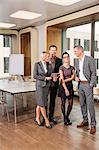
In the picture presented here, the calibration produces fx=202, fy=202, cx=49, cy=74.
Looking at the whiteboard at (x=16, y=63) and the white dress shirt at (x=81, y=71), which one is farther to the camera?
the whiteboard at (x=16, y=63)

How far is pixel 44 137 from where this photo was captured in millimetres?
3447

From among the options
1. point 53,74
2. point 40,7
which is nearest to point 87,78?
point 53,74

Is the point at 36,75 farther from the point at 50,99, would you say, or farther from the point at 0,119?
the point at 0,119

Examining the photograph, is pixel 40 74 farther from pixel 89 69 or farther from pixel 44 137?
pixel 44 137

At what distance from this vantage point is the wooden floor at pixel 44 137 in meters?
3.09

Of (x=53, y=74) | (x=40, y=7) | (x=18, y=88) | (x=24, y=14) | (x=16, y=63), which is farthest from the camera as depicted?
(x=16, y=63)

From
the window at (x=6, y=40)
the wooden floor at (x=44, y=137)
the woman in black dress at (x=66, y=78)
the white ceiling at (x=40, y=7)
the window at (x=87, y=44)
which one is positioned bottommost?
the wooden floor at (x=44, y=137)

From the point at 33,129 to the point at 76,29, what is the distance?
4244 mm

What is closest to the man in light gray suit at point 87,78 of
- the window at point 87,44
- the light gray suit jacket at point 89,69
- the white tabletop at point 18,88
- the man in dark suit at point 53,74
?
the light gray suit jacket at point 89,69

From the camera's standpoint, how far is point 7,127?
13.0 feet

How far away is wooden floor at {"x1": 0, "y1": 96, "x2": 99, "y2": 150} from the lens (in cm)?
309

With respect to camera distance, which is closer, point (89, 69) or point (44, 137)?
point (44, 137)

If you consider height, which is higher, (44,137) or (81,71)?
(81,71)

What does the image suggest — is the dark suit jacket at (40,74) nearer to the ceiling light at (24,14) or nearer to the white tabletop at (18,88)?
the white tabletop at (18,88)
